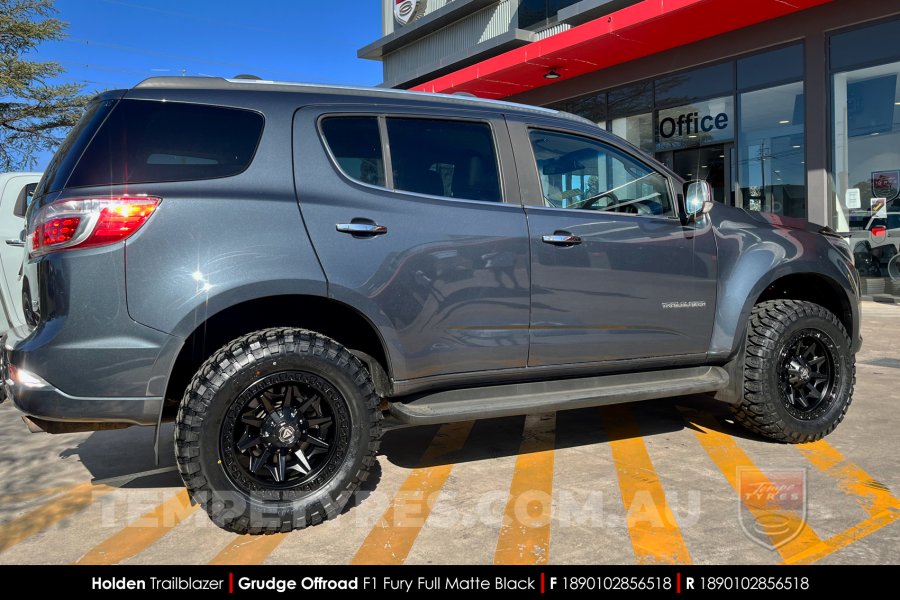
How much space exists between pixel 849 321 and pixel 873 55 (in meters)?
7.71

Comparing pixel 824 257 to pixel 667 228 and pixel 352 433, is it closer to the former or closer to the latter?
pixel 667 228

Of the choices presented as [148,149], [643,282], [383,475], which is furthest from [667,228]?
[148,149]

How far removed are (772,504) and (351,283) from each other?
7.15ft

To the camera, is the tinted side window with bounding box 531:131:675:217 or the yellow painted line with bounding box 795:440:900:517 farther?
the tinted side window with bounding box 531:131:675:217

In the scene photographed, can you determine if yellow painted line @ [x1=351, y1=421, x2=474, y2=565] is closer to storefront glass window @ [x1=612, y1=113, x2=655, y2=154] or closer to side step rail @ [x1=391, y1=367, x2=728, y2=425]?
side step rail @ [x1=391, y1=367, x2=728, y2=425]

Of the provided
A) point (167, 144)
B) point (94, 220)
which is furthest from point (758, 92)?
point (94, 220)

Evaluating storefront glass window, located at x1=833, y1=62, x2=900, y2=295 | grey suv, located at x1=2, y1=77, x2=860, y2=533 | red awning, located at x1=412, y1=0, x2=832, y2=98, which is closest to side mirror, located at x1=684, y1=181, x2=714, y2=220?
grey suv, located at x1=2, y1=77, x2=860, y2=533

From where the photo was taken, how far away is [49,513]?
10.9 ft

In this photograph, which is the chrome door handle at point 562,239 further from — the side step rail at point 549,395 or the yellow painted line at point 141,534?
the yellow painted line at point 141,534

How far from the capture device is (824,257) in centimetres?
427

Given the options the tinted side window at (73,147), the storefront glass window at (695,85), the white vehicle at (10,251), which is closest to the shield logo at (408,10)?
the storefront glass window at (695,85)

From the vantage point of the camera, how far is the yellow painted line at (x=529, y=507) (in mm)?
2771

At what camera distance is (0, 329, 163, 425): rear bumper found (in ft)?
9.02

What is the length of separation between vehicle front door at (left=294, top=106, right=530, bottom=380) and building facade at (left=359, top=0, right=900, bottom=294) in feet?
22.0
